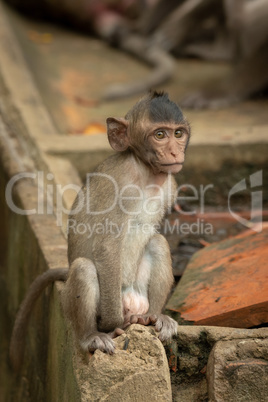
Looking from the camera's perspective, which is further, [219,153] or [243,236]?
[219,153]

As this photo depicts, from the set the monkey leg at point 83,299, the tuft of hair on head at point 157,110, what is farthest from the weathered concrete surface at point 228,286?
the tuft of hair on head at point 157,110

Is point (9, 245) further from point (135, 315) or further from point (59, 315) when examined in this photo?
point (135, 315)

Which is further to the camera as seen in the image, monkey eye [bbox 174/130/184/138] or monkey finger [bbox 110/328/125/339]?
monkey eye [bbox 174/130/184/138]

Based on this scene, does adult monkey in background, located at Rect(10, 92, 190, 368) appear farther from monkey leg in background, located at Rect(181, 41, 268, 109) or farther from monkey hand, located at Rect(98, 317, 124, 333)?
monkey leg in background, located at Rect(181, 41, 268, 109)

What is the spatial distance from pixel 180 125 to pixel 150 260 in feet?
2.56

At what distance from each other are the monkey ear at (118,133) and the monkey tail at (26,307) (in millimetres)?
864

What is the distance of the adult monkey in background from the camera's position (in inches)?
152

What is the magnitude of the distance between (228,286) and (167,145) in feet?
3.89

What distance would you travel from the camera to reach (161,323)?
386cm

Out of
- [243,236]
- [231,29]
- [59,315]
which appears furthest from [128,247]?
[231,29]

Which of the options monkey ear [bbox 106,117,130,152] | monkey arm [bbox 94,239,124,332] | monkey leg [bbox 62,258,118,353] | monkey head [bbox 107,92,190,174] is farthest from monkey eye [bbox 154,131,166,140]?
monkey leg [bbox 62,258,118,353]

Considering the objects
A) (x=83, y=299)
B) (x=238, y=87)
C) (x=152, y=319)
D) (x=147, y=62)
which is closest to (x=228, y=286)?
(x=152, y=319)

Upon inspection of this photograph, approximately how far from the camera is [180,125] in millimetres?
3926

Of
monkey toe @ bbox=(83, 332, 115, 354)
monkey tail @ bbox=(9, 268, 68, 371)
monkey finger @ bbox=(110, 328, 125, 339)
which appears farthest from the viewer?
monkey tail @ bbox=(9, 268, 68, 371)
